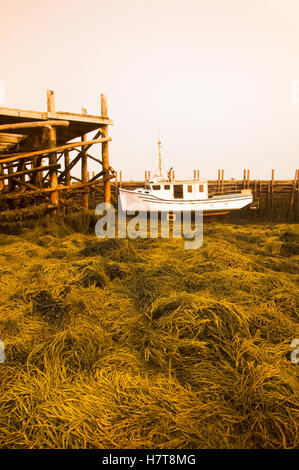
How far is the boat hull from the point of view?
1680 centimetres

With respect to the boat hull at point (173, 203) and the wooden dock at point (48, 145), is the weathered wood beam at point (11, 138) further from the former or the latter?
the boat hull at point (173, 203)

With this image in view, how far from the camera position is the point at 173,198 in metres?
17.8

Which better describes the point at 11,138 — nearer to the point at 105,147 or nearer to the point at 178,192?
the point at 105,147

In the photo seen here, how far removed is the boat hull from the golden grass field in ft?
40.6

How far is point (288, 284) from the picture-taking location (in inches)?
165

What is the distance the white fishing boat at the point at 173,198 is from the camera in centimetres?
1689

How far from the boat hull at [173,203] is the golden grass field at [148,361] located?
12.4m

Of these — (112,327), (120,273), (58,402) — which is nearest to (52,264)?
(120,273)

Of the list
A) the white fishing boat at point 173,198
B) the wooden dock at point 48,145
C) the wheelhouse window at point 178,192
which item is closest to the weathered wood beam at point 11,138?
the wooden dock at point 48,145

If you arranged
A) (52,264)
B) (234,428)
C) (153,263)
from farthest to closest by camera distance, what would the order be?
(153,263)
(52,264)
(234,428)

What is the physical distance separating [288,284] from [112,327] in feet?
9.44

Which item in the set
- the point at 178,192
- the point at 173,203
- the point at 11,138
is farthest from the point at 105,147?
the point at 178,192

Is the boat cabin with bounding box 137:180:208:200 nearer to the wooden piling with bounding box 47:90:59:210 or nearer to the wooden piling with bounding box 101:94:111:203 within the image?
the wooden piling with bounding box 101:94:111:203
